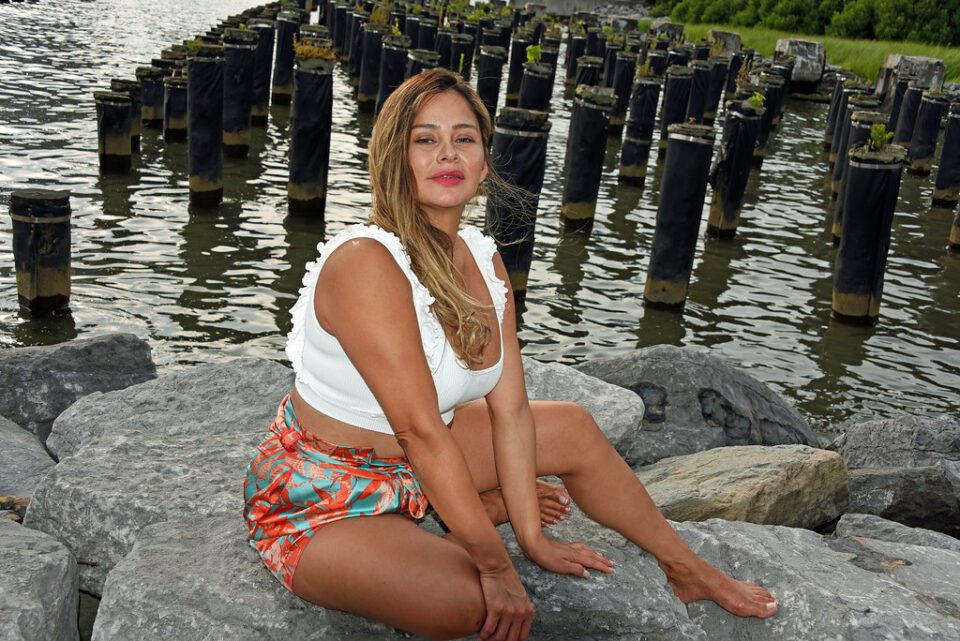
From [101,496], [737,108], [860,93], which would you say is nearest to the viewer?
[101,496]

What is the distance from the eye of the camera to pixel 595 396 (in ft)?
19.1

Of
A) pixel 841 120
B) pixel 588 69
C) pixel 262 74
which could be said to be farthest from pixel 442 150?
pixel 588 69

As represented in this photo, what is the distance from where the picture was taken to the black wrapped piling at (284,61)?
20.2 m

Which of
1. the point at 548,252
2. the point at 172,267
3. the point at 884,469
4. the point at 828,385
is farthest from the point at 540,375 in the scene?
the point at 548,252

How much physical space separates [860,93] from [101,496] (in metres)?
16.3

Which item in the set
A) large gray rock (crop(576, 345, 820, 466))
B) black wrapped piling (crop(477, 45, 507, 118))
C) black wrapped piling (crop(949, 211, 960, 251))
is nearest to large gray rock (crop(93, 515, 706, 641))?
large gray rock (crop(576, 345, 820, 466))

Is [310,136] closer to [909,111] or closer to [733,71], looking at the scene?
[909,111]

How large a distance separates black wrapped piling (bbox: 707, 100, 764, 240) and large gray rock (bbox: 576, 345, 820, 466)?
6536mm

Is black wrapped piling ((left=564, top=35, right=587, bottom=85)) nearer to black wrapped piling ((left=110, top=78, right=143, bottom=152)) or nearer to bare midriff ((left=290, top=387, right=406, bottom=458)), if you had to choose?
black wrapped piling ((left=110, top=78, right=143, bottom=152))

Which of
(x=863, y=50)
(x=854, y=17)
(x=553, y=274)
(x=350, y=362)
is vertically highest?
(x=854, y=17)

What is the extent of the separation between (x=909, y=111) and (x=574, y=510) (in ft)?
59.1

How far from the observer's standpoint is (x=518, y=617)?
3.28 meters

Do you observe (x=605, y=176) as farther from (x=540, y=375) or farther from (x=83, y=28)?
(x=83, y=28)

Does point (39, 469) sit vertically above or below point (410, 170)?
below
